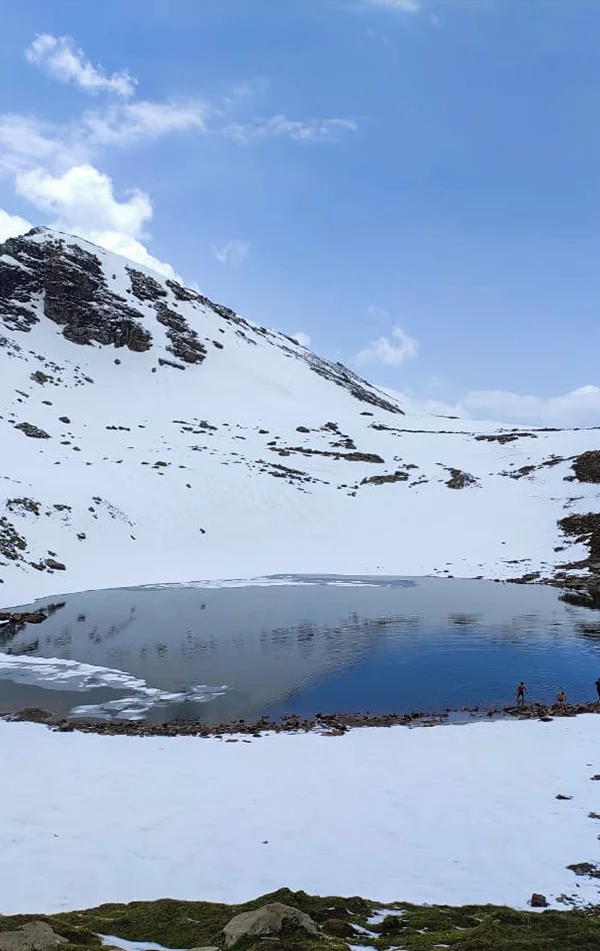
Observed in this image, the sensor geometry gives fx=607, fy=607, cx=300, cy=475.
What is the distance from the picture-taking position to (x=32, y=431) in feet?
241

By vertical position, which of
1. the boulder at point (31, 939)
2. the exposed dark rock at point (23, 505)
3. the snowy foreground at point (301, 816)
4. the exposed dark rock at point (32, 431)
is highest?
the exposed dark rock at point (32, 431)

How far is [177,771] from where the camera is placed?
15828 mm

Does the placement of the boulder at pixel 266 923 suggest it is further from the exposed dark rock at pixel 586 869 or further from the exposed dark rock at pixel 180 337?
the exposed dark rock at pixel 180 337

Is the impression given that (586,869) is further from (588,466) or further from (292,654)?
(588,466)

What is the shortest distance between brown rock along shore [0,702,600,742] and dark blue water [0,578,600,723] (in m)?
0.80

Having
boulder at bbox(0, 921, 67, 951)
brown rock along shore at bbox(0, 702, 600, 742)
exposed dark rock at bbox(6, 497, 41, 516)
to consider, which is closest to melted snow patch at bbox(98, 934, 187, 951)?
boulder at bbox(0, 921, 67, 951)

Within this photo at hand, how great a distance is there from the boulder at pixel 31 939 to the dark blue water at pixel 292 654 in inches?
522

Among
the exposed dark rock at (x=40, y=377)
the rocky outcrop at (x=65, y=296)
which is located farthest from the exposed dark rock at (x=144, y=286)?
the exposed dark rock at (x=40, y=377)

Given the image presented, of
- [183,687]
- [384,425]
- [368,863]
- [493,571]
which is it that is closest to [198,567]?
[493,571]

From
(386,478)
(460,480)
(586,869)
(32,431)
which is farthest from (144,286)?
(586,869)

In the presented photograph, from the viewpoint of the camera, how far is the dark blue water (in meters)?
22.9

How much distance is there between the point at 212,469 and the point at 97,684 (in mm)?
50263

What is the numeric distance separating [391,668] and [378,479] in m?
52.8

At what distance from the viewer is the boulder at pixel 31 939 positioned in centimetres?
711
